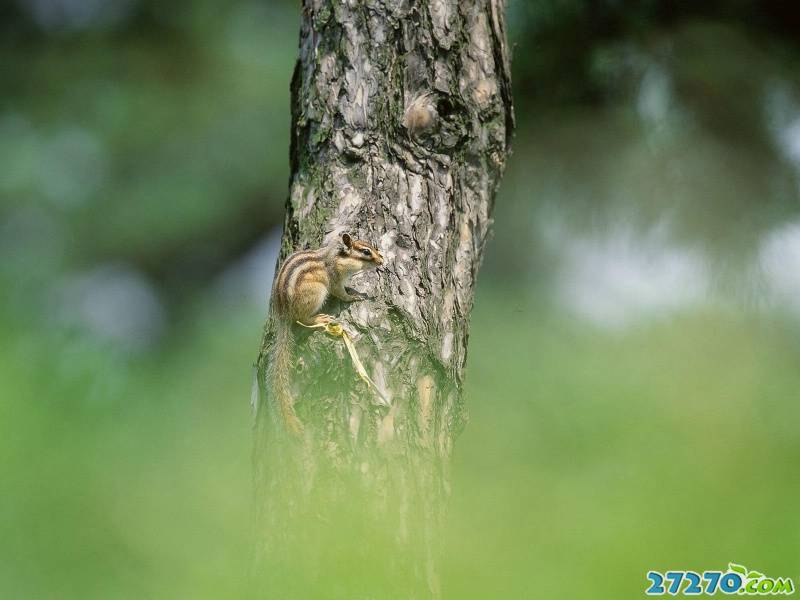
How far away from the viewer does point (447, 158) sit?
5.95ft

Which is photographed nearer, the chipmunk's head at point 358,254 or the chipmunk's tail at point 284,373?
the chipmunk's tail at point 284,373

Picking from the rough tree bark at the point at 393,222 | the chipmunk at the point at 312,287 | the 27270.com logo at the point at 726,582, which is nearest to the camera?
the 27270.com logo at the point at 726,582

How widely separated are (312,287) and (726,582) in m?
1.07

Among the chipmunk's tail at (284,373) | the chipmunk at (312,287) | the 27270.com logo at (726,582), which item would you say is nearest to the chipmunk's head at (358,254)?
the chipmunk at (312,287)

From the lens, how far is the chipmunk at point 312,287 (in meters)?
1.62

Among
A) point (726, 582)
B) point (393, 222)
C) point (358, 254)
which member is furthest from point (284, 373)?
point (726, 582)

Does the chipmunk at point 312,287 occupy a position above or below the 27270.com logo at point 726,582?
above

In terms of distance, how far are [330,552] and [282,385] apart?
39.7 inches

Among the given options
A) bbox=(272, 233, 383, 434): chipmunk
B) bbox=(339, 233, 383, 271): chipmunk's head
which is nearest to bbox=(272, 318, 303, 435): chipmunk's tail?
bbox=(272, 233, 383, 434): chipmunk

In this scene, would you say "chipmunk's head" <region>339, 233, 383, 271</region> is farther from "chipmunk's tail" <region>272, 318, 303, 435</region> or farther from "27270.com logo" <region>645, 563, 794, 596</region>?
"27270.com logo" <region>645, 563, 794, 596</region>

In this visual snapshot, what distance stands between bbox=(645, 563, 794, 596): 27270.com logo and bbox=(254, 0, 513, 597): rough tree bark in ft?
2.27

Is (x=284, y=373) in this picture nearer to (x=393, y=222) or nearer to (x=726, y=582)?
(x=393, y=222)

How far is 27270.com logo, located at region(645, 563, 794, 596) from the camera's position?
52 cm

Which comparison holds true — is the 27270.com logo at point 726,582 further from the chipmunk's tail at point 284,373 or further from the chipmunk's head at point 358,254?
the chipmunk's head at point 358,254
